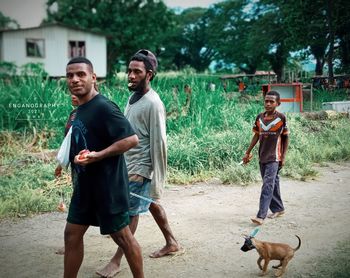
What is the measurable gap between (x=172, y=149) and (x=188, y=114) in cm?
206

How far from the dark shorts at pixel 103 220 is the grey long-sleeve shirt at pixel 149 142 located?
0.65m

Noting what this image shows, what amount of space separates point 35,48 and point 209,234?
82.2 feet

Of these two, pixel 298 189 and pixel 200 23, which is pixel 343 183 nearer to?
pixel 298 189

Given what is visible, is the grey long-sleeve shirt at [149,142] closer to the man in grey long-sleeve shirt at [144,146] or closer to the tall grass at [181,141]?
the man in grey long-sleeve shirt at [144,146]

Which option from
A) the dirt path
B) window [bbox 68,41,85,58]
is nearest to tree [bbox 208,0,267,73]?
window [bbox 68,41,85,58]

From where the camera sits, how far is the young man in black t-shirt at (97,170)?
2.60m

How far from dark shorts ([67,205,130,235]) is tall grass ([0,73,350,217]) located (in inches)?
106

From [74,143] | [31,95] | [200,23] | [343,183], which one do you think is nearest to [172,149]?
[343,183]

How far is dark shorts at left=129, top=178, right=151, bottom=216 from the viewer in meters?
3.31

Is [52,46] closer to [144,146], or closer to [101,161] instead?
[144,146]

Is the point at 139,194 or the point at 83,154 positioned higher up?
the point at 83,154

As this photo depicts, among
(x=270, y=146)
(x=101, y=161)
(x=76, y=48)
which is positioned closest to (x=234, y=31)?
(x=76, y=48)

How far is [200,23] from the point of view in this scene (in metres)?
51.0

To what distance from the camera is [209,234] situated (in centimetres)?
434
